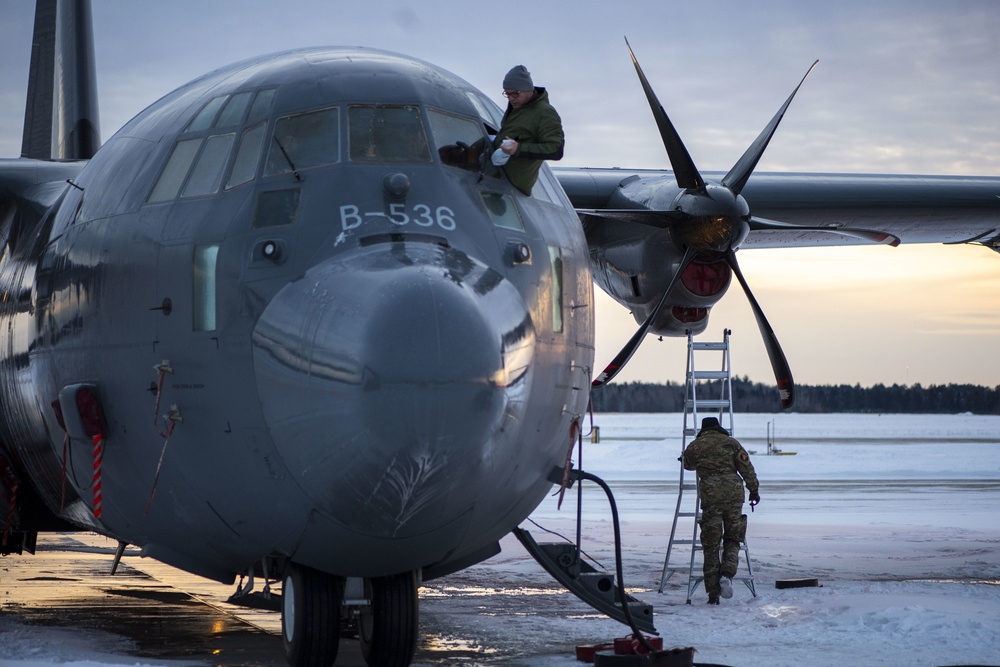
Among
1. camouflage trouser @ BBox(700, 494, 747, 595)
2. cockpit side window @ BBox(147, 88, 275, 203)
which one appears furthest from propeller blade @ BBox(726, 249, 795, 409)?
cockpit side window @ BBox(147, 88, 275, 203)

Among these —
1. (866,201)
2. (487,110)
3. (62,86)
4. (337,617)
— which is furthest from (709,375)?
(62,86)

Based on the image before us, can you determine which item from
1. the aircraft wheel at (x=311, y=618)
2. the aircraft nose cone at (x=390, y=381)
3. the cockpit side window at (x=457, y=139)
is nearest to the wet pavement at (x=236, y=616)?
→ the aircraft wheel at (x=311, y=618)

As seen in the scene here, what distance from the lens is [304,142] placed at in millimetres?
6754

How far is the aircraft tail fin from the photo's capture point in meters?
14.2

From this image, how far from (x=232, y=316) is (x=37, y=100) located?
1201cm

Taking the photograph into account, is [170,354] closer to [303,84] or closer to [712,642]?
[303,84]

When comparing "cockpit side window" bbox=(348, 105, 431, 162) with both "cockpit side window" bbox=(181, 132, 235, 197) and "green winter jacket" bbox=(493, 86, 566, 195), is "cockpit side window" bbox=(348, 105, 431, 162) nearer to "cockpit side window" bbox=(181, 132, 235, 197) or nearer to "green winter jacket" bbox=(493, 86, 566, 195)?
"green winter jacket" bbox=(493, 86, 566, 195)

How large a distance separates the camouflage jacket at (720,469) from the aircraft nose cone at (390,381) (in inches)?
260

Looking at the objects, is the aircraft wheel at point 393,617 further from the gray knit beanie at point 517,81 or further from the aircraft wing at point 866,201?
the aircraft wing at point 866,201

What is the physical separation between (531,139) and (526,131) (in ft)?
0.20

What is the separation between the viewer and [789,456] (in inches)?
1677

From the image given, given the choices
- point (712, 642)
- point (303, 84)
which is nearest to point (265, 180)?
point (303, 84)

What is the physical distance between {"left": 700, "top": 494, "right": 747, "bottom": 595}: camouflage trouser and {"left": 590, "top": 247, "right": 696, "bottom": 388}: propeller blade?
1.75 m

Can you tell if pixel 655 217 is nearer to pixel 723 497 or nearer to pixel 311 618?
pixel 723 497
